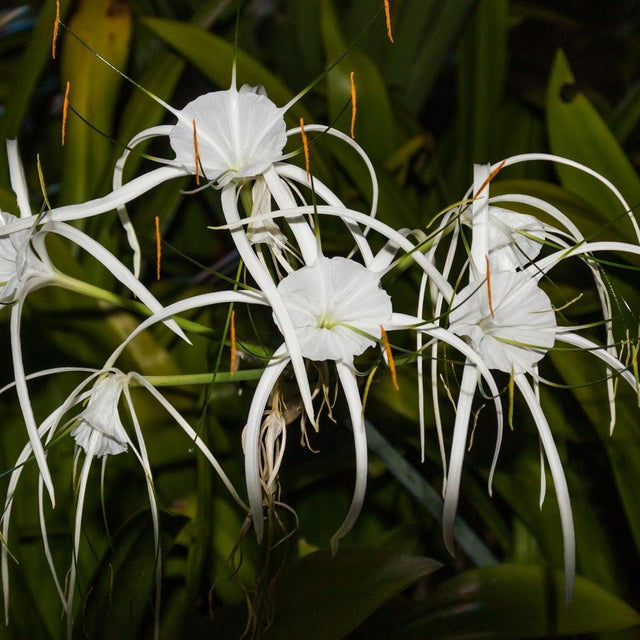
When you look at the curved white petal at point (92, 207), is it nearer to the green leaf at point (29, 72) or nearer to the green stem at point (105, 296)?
the green stem at point (105, 296)

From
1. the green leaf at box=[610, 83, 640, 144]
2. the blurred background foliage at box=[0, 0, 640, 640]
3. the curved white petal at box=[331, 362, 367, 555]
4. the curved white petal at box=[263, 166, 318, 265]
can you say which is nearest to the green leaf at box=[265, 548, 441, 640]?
the blurred background foliage at box=[0, 0, 640, 640]

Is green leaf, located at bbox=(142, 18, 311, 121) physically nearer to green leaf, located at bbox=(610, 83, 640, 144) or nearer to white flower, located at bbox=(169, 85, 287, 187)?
white flower, located at bbox=(169, 85, 287, 187)

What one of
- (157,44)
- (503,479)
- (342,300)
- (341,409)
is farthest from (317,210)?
(157,44)

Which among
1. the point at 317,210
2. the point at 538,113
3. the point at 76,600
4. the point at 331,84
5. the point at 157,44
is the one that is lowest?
the point at 76,600

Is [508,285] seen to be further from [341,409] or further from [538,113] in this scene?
[538,113]

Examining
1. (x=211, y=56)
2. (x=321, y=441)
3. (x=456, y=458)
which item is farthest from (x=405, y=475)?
(x=211, y=56)

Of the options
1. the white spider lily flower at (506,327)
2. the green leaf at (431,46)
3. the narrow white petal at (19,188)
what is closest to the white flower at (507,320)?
the white spider lily flower at (506,327)
